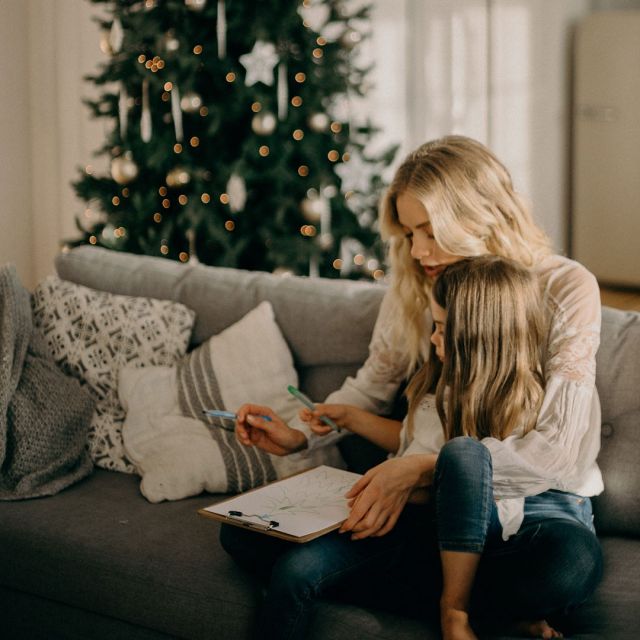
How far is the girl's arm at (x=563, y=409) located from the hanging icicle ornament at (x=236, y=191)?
186 centimetres

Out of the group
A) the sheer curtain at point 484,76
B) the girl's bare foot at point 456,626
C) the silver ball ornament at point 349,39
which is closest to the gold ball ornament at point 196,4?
the silver ball ornament at point 349,39

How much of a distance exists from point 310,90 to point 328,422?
75.6 inches

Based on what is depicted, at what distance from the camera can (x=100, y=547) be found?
191 centimetres

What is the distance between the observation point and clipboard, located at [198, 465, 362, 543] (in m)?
1.65

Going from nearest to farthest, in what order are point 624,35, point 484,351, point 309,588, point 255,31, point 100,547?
point 309,588
point 484,351
point 100,547
point 255,31
point 624,35

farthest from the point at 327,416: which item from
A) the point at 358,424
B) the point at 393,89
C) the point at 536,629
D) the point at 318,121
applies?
the point at 393,89

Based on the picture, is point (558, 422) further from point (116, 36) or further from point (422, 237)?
point (116, 36)

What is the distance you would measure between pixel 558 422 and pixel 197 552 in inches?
27.6

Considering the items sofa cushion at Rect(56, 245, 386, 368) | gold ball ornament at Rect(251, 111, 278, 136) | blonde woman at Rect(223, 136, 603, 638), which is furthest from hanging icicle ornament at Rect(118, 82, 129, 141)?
blonde woman at Rect(223, 136, 603, 638)

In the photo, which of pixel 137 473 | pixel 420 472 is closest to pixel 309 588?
pixel 420 472

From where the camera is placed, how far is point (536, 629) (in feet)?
5.04

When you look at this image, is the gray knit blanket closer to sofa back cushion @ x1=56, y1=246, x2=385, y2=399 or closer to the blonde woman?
sofa back cushion @ x1=56, y1=246, x2=385, y2=399

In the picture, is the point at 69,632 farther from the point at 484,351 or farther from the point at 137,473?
the point at 484,351

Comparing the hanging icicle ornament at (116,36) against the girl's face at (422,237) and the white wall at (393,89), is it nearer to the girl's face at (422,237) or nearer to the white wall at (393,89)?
the white wall at (393,89)
